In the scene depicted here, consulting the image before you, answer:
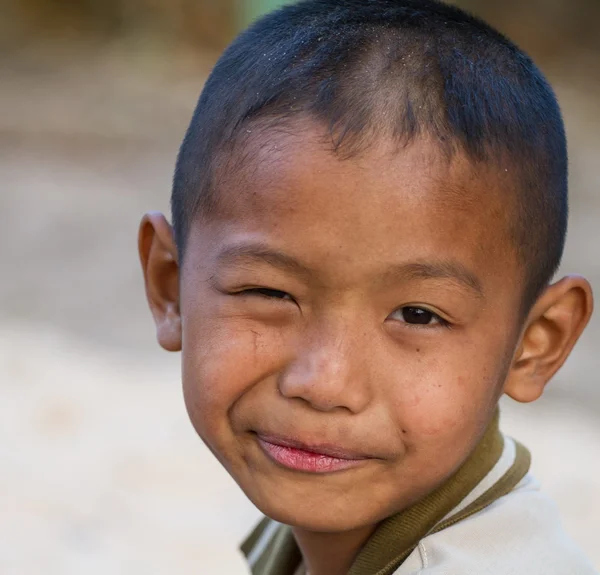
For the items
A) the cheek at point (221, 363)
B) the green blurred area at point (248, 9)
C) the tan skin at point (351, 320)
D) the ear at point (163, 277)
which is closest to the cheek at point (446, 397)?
the tan skin at point (351, 320)

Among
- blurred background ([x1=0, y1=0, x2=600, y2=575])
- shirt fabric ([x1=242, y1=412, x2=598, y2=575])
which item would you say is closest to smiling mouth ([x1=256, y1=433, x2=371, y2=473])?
shirt fabric ([x1=242, y1=412, x2=598, y2=575])

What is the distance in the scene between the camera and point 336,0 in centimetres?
198

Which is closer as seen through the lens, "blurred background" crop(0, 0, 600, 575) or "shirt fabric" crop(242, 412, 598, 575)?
"shirt fabric" crop(242, 412, 598, 575)

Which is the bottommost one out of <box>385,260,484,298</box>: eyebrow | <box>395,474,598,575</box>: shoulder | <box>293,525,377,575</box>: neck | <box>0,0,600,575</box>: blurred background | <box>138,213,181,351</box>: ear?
<box>395,474,598,575</box>: shoulder

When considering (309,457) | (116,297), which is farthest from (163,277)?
(116,297)

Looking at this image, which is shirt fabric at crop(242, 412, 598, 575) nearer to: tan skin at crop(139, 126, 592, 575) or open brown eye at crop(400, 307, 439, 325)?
tan skin at crop(139, 126, 592, 575)

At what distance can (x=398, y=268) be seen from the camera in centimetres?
166

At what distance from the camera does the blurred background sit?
4.03 meters

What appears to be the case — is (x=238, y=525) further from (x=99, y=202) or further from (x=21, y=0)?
(x=21, y=0)

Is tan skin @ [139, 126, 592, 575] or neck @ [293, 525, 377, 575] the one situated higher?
tan skin @ [139, 126, 592, 575]

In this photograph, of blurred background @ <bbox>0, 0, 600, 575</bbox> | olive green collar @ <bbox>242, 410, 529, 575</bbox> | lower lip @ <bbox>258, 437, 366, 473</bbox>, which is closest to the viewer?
lower lip @ <bbox>258, 437, 366, 473</bbox>

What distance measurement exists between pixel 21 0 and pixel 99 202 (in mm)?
4299

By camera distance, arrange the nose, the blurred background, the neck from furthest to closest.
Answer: the blurred background < the neck < the nose

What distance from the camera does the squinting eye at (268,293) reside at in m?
1.75
